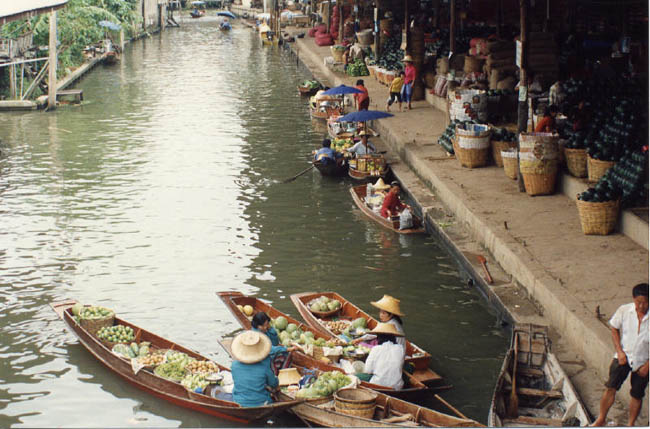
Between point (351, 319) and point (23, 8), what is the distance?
39.0ft

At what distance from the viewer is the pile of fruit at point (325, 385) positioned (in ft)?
27.7

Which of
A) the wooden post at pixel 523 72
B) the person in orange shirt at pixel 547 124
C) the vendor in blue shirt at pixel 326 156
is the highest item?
the wooden post at pixel 523 72

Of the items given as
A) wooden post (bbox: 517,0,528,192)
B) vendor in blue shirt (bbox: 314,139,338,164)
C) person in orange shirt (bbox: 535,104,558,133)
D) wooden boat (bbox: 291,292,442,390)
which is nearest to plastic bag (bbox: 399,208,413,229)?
wooden post (bbox: 517,0,528,192)

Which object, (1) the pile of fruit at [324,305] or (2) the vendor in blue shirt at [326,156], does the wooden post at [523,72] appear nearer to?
(2) the vendor in blue shirt at [326,156]

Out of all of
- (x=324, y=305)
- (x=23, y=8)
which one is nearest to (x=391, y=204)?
(x=324, y=305)

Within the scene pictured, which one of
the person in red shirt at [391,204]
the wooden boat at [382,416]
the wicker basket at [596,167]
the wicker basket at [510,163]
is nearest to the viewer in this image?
the wooden boat at [382,416]

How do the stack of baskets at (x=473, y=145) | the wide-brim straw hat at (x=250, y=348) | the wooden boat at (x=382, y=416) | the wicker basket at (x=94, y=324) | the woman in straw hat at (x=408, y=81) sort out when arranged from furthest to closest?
the woman in straw hat at (x=408, y=81), the stack of baskets at (x=473, y=145), the wicker basket at (x=94, y=324), the wide-brim straw hat at (x=250, y=348), the wooden boat at (x=382, y=416)

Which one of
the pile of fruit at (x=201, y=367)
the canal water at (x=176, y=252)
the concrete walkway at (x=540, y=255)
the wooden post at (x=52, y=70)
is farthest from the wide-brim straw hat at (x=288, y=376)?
the wooden post at (x=52, y=70)

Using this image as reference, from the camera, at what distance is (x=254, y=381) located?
8312 mm

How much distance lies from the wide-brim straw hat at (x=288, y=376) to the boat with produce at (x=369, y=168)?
9.24m

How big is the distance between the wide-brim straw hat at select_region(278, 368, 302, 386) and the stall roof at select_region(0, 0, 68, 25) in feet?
35.4

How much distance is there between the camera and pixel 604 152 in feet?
42.8

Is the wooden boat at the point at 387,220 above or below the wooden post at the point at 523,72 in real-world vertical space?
below

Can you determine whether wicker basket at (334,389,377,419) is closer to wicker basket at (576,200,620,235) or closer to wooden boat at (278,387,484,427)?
wooden boat at (278,387,484,427)
